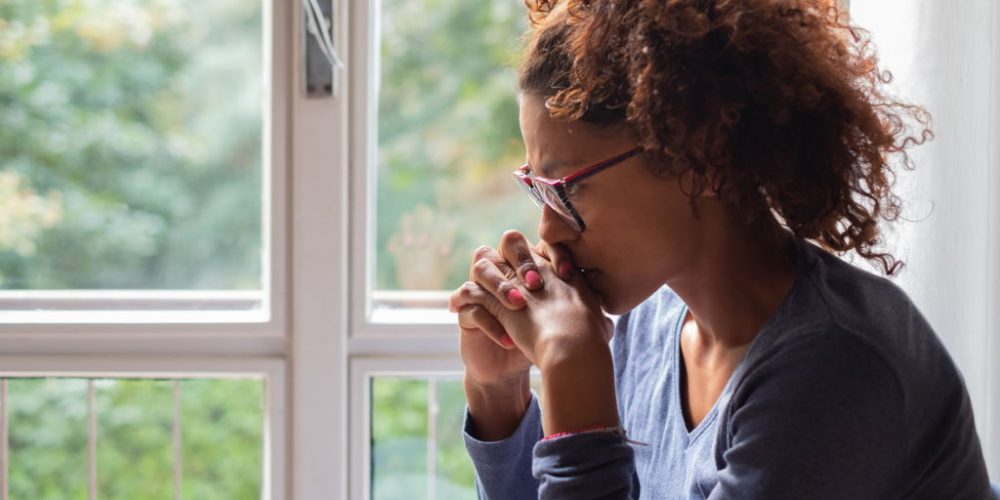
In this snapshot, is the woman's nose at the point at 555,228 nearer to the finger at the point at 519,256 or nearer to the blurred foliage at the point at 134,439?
the finger at the point at 519,256

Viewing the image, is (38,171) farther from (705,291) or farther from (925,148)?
(925,148)

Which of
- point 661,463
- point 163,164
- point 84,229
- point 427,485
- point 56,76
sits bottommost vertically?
point 427,485

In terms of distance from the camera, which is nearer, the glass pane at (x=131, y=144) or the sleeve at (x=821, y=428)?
the sleeve at (x=821, y=428)

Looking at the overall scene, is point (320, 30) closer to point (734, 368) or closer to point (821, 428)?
point (734, 368)

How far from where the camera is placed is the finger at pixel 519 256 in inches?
48.1

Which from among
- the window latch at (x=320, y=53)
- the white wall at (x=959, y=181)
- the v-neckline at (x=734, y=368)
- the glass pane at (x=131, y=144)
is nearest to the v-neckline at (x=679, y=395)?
the v-neckline at (x=734, y=368)

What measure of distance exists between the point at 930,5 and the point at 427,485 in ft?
4.22

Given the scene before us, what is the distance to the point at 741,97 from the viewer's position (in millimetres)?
1031

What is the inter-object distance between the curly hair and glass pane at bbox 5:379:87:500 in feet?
4.32

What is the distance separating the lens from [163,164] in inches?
75.0

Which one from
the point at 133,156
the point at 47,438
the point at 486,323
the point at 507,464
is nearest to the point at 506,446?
the point at 507,464

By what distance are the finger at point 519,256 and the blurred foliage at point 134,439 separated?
2.89ft

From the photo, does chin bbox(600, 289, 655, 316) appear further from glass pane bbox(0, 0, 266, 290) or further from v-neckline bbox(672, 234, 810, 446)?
glass pane bbox(0, 0, 266, 290)

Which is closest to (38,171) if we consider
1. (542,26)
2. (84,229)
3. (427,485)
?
(84,229)
